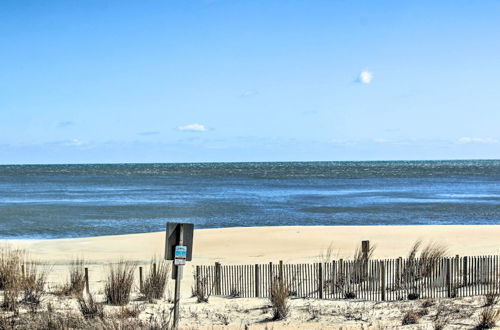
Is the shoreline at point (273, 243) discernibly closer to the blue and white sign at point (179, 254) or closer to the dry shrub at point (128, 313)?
the dry shrub at point (128, 313)

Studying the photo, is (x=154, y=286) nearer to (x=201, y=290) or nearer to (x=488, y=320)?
(x=201, y=290)

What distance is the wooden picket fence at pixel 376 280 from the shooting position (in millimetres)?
15898

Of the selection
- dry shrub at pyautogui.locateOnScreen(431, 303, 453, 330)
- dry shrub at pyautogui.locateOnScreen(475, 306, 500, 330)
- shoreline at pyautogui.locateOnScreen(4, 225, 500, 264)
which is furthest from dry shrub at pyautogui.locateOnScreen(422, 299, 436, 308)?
shoreline at pyautogui.locateOnScreen(4, 225, 500, 264)

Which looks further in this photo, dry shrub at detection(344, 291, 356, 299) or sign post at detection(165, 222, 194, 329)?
dry shrub at detection(344, 291, 356, 299)

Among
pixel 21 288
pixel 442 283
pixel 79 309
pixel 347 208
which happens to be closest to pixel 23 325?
pixel 79 309

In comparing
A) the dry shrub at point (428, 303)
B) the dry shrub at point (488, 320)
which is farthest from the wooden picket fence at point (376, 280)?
the dry shrub at point (488, 320)

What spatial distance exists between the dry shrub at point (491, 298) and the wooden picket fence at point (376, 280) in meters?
1.03

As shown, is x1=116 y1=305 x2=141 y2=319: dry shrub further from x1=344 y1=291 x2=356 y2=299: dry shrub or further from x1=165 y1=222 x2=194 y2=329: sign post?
x1=344 y1=291 x2=356 y2=299: dry shrub

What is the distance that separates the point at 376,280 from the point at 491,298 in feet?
10.6

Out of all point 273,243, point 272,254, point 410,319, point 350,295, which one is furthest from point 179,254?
point 273,243

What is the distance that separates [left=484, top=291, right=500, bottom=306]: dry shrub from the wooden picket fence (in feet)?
3.39

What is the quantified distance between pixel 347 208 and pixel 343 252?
25.7 m

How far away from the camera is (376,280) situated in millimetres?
16422

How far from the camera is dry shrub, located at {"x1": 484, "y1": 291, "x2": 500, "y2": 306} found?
13755 mm
